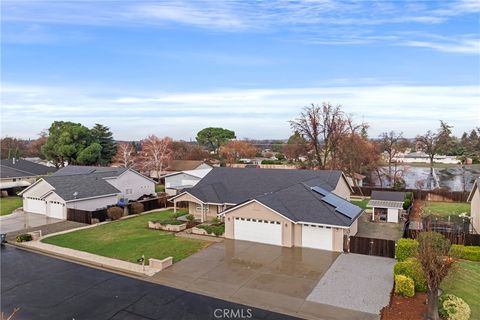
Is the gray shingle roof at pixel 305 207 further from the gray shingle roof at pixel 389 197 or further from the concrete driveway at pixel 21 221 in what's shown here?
the concrete driveway at pixel 21 221

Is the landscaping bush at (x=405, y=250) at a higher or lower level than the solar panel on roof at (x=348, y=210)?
lower

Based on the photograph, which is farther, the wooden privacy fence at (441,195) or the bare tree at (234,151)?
the bare tree at (234,151)

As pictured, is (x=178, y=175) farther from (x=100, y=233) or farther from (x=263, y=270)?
(x=263, y=270)

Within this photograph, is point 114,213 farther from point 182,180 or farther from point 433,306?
point 433,306

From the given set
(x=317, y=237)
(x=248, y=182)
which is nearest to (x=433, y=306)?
(x=317, y=237)

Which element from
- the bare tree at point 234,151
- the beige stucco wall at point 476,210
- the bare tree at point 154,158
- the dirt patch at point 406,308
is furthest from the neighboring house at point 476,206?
the bare tree at point 234,151

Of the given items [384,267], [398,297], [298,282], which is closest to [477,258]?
[384,267]

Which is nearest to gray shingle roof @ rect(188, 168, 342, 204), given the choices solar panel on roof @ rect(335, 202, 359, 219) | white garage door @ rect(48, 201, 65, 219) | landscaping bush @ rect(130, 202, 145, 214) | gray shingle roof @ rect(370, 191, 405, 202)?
gray shingle roof @ rect(370, 191, 405, 202)
